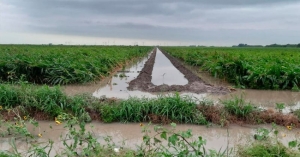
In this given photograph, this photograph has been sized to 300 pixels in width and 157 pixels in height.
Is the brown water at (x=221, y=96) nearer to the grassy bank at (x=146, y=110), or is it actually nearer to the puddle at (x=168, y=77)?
the grassy bank at (x=146, y=110)

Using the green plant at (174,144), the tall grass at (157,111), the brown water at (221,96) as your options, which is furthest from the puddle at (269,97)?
the green plant at (174,144)

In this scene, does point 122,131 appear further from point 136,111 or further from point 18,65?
point 18,65

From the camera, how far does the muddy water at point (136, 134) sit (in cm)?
457

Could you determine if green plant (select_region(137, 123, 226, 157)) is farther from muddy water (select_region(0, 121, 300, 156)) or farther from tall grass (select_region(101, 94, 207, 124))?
tall grass (select_region(101, 94, 207, 124))

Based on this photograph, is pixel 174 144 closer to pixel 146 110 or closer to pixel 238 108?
pixel 146 110

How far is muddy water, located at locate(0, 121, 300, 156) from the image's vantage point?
4570mm

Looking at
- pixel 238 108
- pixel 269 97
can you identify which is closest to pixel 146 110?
pixel 238 108

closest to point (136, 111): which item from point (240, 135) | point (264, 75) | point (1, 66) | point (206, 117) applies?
point (206, 117)

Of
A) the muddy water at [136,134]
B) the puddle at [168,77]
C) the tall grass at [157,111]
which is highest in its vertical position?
the tall grass at [157,111]

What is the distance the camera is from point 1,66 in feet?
36.3

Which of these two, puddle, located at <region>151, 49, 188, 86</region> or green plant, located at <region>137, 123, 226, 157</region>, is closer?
green plant, located at <region>137, 123, 226, 157</region>

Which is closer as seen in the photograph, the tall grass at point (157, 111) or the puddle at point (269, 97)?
the tall grass at point (157, 111)

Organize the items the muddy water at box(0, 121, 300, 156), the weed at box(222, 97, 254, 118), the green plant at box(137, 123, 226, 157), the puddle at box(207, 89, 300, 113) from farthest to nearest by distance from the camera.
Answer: the puddle at box(207, 89, 300, 113)
the weed at box(222, 97, 254, 118)
the muddy water at box(0, 121, 300, 156)
the green plant at box(137, 123, 226, 157)

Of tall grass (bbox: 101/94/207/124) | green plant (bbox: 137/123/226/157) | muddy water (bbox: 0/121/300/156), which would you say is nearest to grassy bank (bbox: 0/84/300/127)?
tall grass (bbox: 101/94/207/124)
